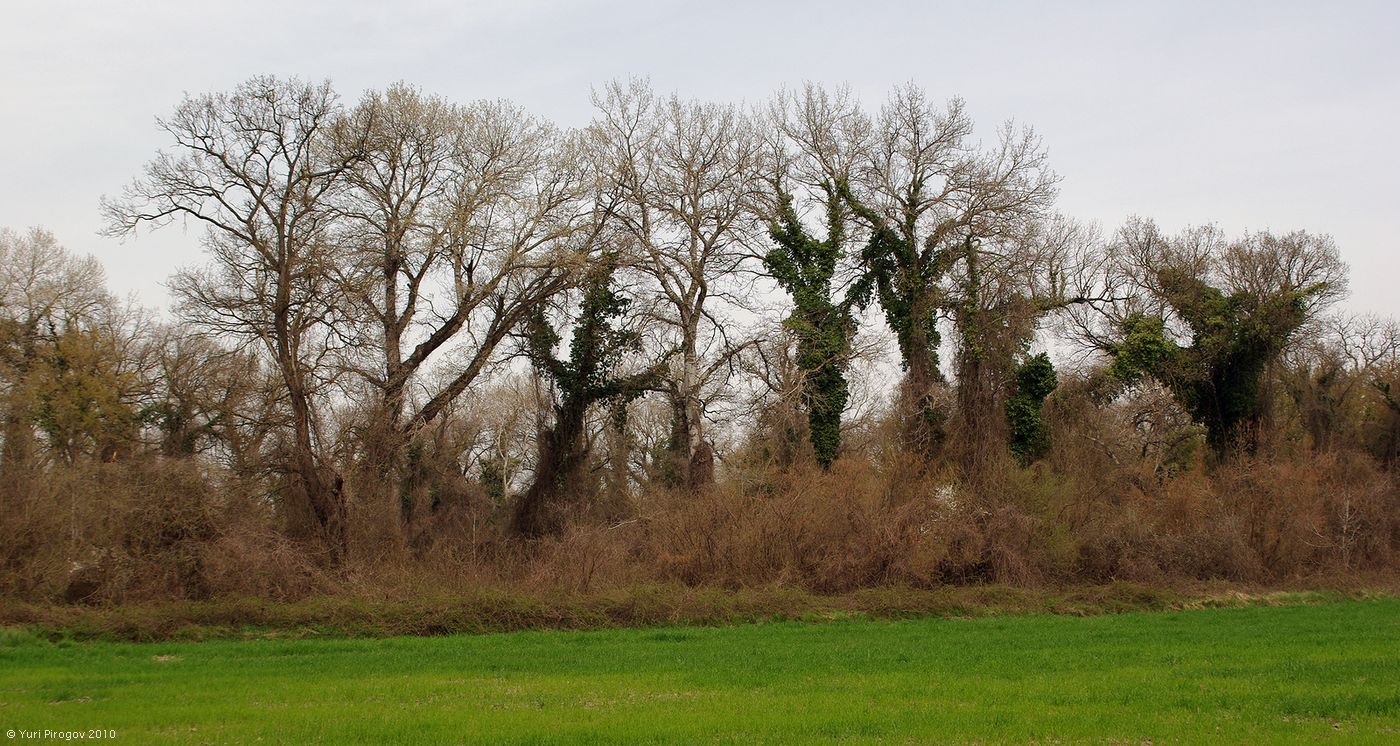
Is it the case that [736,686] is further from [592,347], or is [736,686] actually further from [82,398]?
[82,398]

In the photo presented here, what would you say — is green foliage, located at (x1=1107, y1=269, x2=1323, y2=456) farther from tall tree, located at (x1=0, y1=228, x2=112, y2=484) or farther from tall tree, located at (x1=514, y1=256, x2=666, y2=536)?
tall tree, located at (x1=0, y1=228, x2=112, y2=484)

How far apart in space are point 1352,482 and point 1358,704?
31.1 m

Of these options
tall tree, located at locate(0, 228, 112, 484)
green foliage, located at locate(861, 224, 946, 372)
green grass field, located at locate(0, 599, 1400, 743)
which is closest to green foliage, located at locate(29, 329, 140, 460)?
tall tree, located at locate(0, 228, 112, 484)

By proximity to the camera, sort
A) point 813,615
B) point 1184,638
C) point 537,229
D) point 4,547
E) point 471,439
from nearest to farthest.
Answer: point 1184,638 → point 4,547 → point 813,615 → point 537,229 → point 471,439

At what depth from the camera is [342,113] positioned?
30828 millimetres

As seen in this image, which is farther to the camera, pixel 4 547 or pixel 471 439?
pixel 471 439

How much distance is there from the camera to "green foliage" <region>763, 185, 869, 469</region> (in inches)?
1340

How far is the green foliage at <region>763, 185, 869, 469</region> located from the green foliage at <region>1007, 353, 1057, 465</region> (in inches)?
221

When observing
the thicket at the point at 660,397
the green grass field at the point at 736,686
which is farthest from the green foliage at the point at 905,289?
the green grass field at the point at 736,686

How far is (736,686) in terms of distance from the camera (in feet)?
43.2

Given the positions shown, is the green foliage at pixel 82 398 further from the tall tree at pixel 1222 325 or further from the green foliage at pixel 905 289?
the tall tree at pixel 1222 325

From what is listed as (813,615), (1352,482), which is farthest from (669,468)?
(1352,482)

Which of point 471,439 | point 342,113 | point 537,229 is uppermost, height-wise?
point 342,113

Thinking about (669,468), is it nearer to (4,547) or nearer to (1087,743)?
(4,547)
